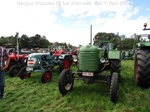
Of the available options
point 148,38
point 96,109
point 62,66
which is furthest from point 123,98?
point 62,66

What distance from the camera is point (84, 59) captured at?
4.57m

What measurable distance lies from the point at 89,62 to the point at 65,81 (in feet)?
3.00

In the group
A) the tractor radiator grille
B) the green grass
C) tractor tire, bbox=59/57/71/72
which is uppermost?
the tractor radiator grille

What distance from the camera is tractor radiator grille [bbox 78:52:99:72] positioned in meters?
4.48

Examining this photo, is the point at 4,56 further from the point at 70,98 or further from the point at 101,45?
the point at 101,45

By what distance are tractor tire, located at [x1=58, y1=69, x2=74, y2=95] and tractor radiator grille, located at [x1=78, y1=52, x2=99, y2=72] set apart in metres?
0.46

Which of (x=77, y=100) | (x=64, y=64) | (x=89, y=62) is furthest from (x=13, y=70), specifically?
(x=77, y=100)

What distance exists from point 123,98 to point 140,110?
684 millimetres

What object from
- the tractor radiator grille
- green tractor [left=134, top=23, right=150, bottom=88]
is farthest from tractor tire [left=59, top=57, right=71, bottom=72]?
green tractor [left=134, top=23, right=150, bottom=88]

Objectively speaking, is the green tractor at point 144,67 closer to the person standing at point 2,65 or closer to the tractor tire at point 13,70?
the person standing at point 2,65

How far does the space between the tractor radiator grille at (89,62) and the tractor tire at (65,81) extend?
0.46 m

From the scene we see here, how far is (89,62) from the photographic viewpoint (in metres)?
4.51

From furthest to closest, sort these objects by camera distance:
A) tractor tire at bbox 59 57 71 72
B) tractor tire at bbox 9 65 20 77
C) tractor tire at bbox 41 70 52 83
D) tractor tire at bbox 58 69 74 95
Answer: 1. tractor tire at bbox 59 57 71 72
2. tractor tire at bbox 9 65 20 77
3. tractor tire at bbox 41 70 52 83
4. tractor tire at bbox 58 69 74 95

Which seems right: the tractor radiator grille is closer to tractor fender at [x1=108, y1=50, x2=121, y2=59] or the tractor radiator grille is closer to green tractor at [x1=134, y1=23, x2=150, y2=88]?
tractor fender at [x1=108, y1=50, x2=121, y2=59]
